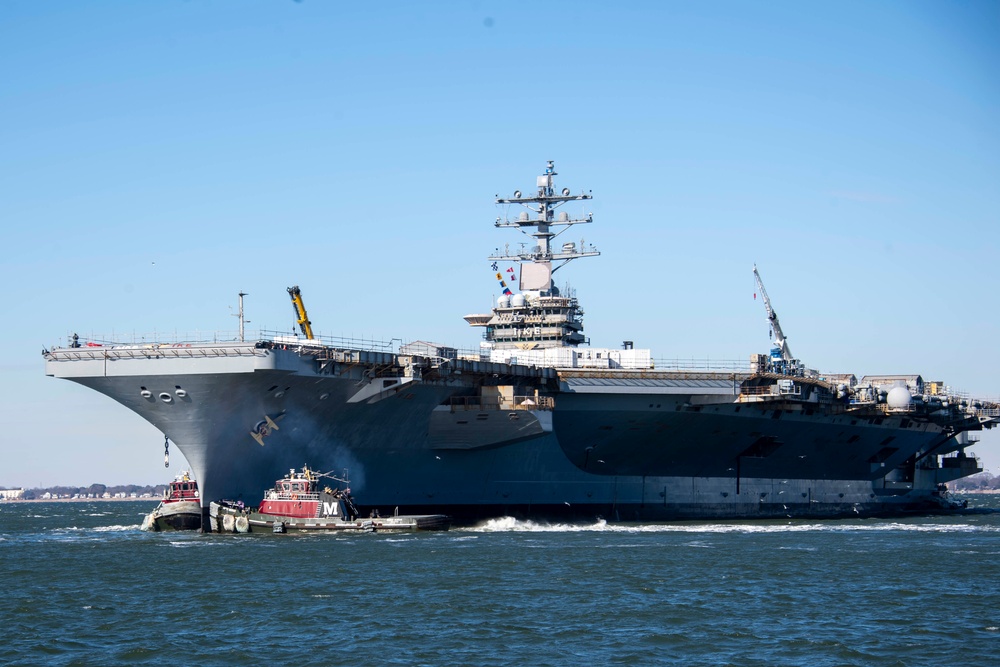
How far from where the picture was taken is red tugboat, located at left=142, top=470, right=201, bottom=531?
125ft

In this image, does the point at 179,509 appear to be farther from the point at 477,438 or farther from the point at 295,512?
the point at 477,438

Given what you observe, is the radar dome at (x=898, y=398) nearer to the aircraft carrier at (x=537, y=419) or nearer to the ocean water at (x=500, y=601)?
the aircraft carrier at (x=537, y=419)

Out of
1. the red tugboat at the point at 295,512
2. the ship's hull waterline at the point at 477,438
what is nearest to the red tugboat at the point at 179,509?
the red tugboat at the point at 295,512

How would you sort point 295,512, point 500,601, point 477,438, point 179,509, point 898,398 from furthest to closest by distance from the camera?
1. point 898,398
2. point 179,509
3. point 477,438
4. point 295,512
5. point 500,601

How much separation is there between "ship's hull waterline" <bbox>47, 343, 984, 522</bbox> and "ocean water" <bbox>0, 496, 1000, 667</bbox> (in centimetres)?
265

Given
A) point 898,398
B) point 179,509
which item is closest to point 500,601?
point 179,509

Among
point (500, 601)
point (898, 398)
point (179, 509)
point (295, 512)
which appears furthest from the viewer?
point (898, 398)

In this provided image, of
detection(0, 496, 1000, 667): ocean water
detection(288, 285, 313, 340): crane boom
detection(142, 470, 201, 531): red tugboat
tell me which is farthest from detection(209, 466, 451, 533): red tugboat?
detection(288, 285, 313, 340): crane boom

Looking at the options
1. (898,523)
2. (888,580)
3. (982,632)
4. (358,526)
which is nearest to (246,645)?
(982,632)

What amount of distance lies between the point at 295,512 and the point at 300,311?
32.9 ft

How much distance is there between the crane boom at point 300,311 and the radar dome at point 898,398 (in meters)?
19.1

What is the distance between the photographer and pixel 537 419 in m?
36.7

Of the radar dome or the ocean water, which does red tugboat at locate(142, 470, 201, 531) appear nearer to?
the ocean water

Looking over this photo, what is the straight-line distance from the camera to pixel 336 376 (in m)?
32.9
